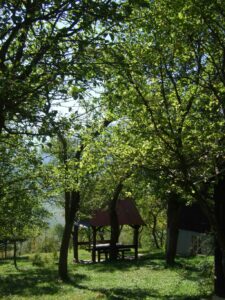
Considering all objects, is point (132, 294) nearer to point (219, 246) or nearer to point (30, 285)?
point (219, 246)

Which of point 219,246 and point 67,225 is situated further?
point 67,225

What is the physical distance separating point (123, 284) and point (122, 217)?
14269 millimetres

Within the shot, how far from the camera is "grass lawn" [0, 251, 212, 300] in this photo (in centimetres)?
1473

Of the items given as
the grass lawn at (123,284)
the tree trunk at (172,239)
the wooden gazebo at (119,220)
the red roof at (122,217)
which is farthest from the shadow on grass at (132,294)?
the red roof at (122,217)

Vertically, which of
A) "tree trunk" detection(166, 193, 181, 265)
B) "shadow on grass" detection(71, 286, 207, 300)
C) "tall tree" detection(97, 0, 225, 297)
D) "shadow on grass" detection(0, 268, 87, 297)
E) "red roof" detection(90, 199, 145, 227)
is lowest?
"shadow on grass" detection(0, 268, 87, 297)

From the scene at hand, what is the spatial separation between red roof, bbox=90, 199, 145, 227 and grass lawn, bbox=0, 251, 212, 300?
7751mm

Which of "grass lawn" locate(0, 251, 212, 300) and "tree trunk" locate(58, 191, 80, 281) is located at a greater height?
"tree trunk" locate(58, 191, 80, 281)

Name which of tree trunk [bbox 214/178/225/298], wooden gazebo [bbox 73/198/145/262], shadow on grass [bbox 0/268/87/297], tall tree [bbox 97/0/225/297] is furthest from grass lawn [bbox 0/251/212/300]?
wooden gazebo [bbox 73/198/145/262]

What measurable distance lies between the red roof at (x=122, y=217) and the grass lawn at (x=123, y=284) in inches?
305

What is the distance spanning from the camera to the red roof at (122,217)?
32.2 metres

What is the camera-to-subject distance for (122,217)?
32688mm

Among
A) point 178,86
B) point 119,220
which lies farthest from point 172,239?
point 178,86

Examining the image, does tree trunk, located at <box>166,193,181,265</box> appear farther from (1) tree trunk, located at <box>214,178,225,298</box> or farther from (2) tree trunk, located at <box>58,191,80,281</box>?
(1) tree trunk, located at <box>214,178,225,298</box>

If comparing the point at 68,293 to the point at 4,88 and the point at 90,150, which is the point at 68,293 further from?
the point at 4,88
